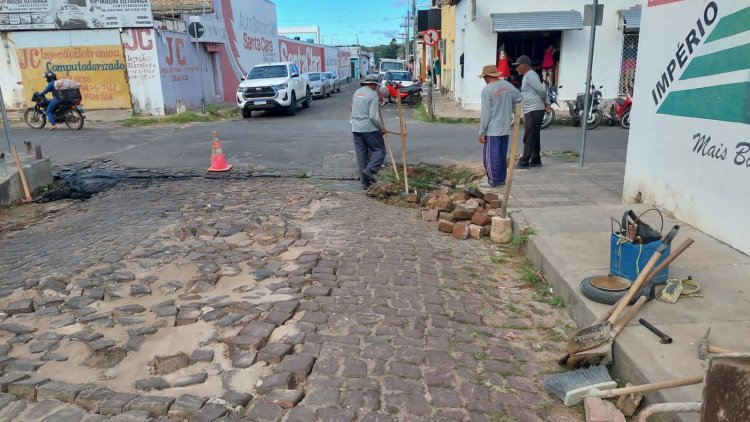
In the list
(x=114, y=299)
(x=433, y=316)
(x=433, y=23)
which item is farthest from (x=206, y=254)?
(x=433, y=23)

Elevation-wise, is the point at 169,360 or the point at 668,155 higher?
the point at 668,155

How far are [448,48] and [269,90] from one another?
10.9 meters

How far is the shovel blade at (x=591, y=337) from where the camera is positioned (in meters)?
3.45

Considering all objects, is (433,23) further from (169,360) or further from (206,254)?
(169,360)

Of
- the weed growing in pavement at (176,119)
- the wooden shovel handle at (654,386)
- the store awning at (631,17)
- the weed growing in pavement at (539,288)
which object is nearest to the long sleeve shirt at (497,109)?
the weed growing in pavement at (539,288)

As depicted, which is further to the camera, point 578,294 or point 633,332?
point 578,294

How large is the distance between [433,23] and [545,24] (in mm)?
4468

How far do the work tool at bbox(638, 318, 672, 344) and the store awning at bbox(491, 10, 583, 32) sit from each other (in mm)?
15084

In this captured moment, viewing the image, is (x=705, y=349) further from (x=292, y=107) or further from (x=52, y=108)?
(x=292, y=107)

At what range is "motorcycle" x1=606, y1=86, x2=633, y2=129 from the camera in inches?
610

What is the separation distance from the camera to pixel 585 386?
328 centimetres

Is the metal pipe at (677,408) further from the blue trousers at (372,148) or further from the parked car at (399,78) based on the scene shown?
the parked car at (399,78)

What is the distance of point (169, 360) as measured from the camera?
11.7ft

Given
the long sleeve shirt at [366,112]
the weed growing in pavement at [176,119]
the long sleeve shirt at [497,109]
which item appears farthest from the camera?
the weed growing in pavement at [176,119]
